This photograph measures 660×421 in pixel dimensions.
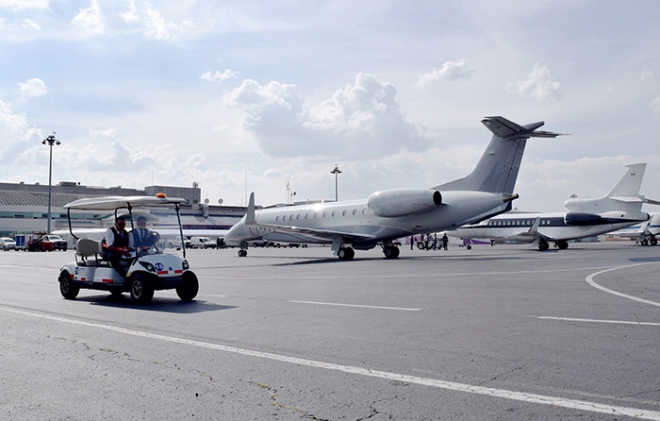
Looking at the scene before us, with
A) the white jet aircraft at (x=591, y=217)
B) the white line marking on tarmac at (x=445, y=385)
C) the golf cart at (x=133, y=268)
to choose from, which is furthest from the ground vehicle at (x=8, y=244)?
the white line marking on tarmac at (x=445, y=385)

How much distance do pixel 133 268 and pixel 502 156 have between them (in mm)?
21607

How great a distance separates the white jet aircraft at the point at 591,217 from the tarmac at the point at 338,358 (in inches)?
1504

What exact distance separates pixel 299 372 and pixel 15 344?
14.0 ft

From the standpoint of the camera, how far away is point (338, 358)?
700 centimetres

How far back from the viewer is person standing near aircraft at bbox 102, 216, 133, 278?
13.4m

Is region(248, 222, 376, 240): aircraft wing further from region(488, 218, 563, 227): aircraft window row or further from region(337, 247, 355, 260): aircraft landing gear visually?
region(488, 218, 563, 227): aircraft window row

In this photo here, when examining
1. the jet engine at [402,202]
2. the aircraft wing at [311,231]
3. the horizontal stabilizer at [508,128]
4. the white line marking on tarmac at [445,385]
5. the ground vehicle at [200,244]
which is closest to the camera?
the white line marking on tarmac at [445,385]

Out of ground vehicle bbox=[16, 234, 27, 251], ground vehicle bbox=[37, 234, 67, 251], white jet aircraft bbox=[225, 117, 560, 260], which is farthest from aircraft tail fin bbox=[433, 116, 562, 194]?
ground vehicle bbox=[16, 234, 27, 251]

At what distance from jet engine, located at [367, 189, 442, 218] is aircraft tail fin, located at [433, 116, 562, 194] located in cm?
231

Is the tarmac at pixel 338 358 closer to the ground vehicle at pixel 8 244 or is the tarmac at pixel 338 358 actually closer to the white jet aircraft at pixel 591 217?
the white jet aircraft at pixel 591 217

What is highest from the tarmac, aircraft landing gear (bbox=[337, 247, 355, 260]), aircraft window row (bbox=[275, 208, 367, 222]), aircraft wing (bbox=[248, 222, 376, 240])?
aircraft window row (bbox=[275, 208, 367, 222])

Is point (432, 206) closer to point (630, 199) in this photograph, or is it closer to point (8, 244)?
point (630, 199)

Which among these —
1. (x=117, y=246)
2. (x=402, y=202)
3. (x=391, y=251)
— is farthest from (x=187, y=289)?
(x=391, y=251)

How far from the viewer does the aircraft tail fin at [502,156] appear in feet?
97.2
